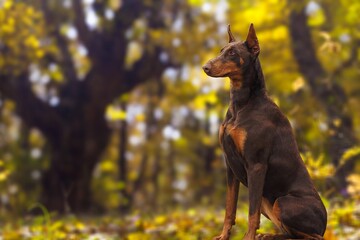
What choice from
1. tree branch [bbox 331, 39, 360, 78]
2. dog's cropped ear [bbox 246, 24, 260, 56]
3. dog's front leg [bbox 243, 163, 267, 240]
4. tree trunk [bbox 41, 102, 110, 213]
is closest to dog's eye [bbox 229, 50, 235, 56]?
dog's cropped ear [bbox 246, 24, 260, 56]

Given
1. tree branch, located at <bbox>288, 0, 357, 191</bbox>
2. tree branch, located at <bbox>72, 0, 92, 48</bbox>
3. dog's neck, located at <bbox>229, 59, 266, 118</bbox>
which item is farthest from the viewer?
tree branch, located at <bbox>72, 0, 92, 48</bbox>

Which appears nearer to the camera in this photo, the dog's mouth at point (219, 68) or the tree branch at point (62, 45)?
the dog's mouth at point (219, 68)

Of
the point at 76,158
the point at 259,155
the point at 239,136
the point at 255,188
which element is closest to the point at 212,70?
the point at 239,136

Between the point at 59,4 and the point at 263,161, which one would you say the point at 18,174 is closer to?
the point at 59,4

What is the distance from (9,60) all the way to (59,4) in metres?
4.68

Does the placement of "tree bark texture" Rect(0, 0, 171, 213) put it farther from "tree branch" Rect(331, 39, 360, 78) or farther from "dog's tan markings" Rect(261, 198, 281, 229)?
"dog's tan markings" Rect(261, 198, 281, 229)

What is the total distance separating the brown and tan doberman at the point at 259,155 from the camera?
3.62 metres

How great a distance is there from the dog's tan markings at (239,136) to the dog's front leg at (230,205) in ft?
0.99

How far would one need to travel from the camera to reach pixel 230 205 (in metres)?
3.86

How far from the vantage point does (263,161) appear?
3652 millimetres

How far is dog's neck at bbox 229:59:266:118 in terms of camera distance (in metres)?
3.74

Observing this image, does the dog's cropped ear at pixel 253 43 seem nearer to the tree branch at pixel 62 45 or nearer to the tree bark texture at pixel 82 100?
the tree bark texture at pixel 82 100

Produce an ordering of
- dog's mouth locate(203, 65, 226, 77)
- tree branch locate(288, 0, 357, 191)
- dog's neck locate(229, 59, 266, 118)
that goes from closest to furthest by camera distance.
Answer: dog's mouth locate(203, 65, 226, 77) < dog's neck locate(229, 59, 266, 118) < tree branch locate(288, 0, 357, 191)

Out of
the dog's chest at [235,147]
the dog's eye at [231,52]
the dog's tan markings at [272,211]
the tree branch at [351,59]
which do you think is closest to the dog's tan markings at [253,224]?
the dog's tan markings at [272,211]
